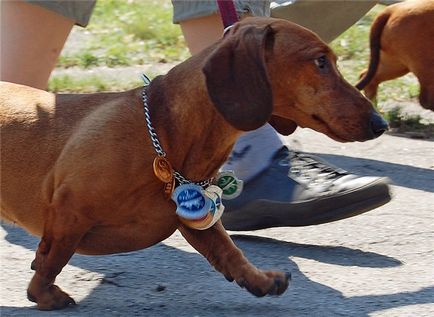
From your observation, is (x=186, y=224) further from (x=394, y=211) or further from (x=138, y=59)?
(x=138, y=59)

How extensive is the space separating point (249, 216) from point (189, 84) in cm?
79

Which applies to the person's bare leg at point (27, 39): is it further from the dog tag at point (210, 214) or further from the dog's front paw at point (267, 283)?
the dog's front paw at point (267, 283)

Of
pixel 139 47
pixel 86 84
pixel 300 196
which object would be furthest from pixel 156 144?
pixel 139 47

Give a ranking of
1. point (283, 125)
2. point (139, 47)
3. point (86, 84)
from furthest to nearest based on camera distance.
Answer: point (139, 47)
point (86, 84)
point (283, 125)

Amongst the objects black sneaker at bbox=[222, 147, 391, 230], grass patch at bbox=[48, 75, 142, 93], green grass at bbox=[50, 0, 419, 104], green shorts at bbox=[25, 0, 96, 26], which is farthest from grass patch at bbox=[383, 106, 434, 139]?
green shorts at bbox=[25, 0, 96, 26]

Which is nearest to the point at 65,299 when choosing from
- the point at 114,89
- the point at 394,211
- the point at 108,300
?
the point at 108,300

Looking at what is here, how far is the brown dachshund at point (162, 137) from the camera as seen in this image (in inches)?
103

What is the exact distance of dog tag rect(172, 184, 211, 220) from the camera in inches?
107

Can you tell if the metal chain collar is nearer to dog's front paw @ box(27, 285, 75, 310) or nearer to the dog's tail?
dog's front paw @ box(27, 285, 75, 310)

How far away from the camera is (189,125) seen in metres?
2.74

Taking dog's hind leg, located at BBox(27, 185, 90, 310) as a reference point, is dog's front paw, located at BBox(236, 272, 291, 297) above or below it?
below

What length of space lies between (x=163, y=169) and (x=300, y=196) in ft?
2.61

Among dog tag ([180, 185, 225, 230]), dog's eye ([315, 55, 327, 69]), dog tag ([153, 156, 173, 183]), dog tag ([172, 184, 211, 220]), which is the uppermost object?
dog's eye ([315, 55, 327, 69])

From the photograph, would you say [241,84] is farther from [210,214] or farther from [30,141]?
[30,141]
